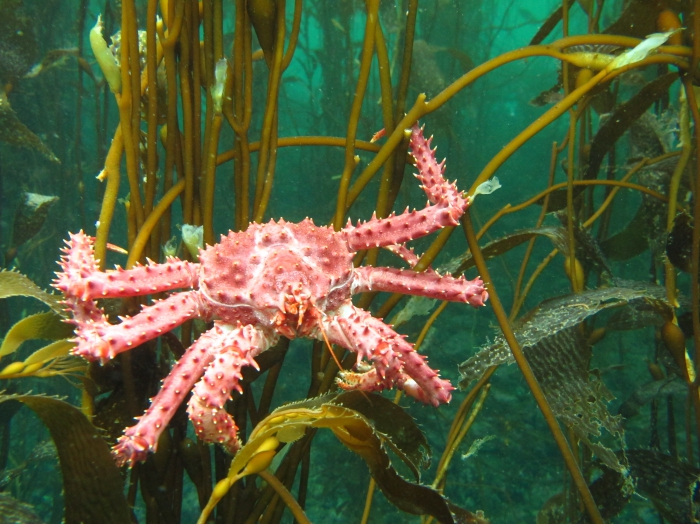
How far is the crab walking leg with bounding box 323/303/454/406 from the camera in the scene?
5.80 ft

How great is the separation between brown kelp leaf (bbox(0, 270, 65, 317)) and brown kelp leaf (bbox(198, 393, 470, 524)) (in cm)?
113

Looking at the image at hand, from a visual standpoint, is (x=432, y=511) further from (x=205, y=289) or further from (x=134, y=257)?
(x=134, y=257)

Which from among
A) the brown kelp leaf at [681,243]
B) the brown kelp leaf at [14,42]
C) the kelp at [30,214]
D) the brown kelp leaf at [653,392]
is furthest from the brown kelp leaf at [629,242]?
the brown kelp leaf at [14,42]

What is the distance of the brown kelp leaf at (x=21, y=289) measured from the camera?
1.75 meters

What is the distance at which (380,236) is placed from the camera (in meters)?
2.02

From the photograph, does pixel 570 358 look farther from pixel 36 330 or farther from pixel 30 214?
pixel 30 214

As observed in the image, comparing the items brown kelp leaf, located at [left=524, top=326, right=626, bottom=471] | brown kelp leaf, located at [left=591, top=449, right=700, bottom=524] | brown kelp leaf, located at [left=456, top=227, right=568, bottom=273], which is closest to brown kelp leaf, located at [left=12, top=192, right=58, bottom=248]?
brown kelp leaf, located at [left=456, top=227, right=568, bottom=273]

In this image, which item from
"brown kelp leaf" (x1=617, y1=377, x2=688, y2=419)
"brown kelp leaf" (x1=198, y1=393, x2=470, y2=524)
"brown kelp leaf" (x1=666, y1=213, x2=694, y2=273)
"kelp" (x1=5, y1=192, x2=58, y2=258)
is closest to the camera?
"brown kelp leaf" (x1=198, y1=393, x2=470, y2=524)

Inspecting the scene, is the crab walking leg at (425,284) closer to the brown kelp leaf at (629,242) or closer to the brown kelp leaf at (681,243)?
the brown kelp leaf at (681,243)

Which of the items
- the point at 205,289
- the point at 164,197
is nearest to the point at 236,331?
the point at 205,289

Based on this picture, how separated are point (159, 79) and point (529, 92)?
80.8 feet

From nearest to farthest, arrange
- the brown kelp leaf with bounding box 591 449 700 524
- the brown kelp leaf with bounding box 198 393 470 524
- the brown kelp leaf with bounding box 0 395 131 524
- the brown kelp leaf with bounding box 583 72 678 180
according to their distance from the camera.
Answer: the brown kelp leaf with bounding box 198 393 470 524
the brown kelp leaf with bounding box 0 395 131 524
the brown kelp leaf with bounding box 583 72 678 180
the brown kelp leaf with bounding box 591 449 700 524

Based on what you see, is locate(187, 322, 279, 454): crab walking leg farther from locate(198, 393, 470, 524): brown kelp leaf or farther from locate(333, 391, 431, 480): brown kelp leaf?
locate(333, 391, 431, 480): brown kelp leaf

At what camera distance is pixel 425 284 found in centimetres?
203
